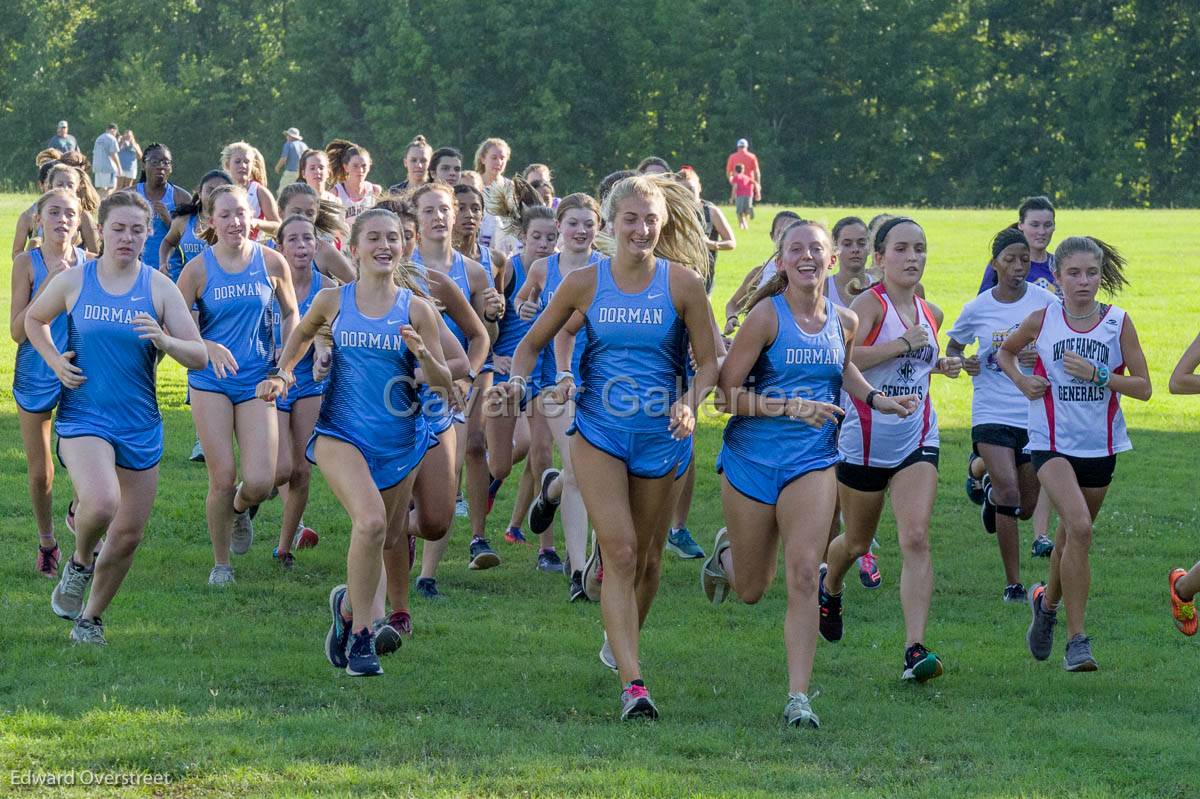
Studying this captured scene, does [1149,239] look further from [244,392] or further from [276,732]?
[276,732]

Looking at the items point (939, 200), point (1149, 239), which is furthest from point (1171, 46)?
point (1149, 239)

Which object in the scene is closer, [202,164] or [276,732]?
[276,732]

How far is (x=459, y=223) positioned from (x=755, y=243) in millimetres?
24358

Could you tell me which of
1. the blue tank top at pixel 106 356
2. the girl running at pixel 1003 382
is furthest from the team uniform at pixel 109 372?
the girl running at pixel 1003 382

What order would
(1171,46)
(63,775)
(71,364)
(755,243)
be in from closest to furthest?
(63,775) → (71,364) → (755,243) → (1171,46)

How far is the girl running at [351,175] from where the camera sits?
14906mm

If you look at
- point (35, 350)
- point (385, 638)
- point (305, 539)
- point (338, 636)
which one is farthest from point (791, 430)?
point (305, 539)

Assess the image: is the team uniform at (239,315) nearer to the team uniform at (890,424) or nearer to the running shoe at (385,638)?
the running shoe at (385,638)

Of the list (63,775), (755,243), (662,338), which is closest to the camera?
(63,775)

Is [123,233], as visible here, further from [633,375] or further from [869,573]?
[869,573]

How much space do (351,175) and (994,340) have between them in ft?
22.5

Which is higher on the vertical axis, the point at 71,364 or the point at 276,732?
the point at 71,364

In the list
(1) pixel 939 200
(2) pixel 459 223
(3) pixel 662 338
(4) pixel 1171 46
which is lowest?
(3) pixel 662 338

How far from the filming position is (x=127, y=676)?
25.7 feet
